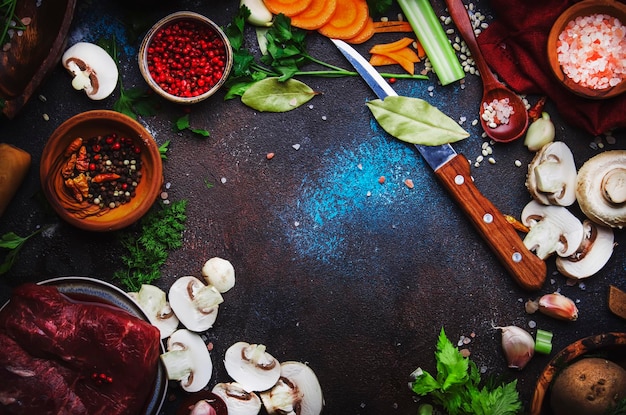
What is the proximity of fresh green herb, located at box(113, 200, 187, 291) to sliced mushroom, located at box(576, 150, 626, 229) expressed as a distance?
6.06 feet

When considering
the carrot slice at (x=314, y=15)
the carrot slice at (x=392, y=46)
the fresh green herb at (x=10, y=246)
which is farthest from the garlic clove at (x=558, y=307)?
the fresh green herb at (x=10, y=246)

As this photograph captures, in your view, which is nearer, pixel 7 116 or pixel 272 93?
pixel 7 116

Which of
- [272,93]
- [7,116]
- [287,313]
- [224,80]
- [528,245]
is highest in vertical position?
[7,116]

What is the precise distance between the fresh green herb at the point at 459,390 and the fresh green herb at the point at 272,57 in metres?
1.31

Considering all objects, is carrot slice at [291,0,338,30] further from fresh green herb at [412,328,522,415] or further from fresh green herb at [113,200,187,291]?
fresh green herb at [412,328,522,415]

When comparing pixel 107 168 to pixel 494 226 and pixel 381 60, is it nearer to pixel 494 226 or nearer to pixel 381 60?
pixel 381 60

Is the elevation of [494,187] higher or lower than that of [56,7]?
lower

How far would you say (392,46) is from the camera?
9.54 feet

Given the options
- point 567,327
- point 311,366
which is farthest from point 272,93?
point 567,327

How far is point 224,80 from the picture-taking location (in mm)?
2797

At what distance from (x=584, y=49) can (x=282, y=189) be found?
1.52m

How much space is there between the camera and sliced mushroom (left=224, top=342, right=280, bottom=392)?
278cm

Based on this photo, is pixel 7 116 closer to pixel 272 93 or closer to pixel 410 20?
pixel 272 93

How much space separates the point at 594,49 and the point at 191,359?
2.30 metres
